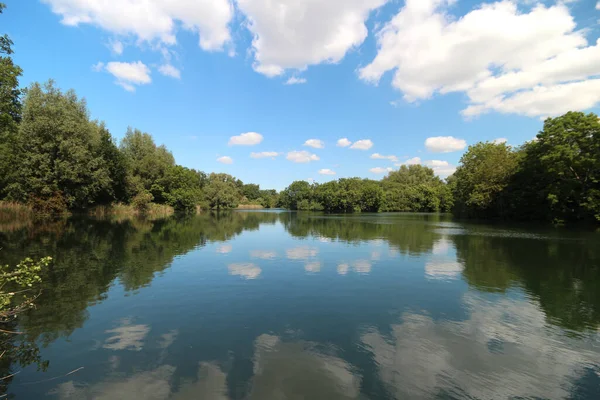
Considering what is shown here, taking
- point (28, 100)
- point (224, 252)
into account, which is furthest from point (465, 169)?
point (28, 100)

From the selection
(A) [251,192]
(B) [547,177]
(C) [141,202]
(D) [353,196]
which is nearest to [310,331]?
(B) [547,177]

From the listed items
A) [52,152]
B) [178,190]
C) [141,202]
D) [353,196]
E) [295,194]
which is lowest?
[141,202]

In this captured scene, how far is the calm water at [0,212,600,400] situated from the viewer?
515 centimetres

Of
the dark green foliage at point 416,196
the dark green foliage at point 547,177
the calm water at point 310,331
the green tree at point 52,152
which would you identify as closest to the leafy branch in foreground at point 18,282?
the calm water at point 310,331

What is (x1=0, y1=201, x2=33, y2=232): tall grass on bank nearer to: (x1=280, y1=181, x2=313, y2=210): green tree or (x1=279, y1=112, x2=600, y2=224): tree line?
(x1=279, y1=112, x2=600, y2=224): tree line

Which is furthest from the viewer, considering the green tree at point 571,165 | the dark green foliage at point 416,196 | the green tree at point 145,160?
the dark green foliage at point 416,196

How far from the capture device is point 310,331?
731 centimetres

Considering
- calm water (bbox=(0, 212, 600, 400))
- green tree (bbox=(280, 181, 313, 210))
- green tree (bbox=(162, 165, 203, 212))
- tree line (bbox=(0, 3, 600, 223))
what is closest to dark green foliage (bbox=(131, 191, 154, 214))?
tree line (bbox=(0, 3, 600, 223))

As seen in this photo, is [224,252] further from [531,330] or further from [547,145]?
[547,145]

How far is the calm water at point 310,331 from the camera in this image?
5152 millimetres

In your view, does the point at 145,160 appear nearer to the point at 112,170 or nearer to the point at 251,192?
the point at 112,170

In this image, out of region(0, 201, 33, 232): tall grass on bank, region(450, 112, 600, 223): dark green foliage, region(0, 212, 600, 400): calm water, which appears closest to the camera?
region(0, 212, 600, 400): calm water

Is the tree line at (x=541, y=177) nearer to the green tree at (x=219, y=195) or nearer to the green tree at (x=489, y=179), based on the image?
the green tree at (x=489, y=179)

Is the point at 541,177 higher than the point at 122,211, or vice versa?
the point at 541,177
